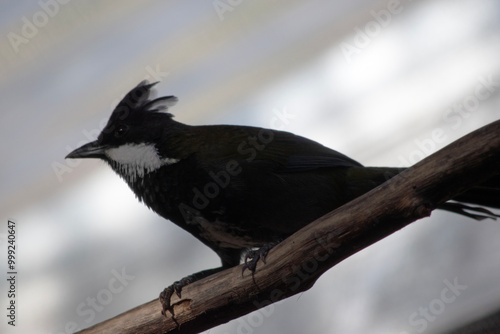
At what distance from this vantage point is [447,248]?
4.14 metres

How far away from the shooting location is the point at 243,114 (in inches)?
155

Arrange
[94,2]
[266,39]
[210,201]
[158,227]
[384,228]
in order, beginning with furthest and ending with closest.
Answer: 1. [158,227]
2. [266,39]
3. [94,2]
4. [210,201]
5. [384,228]

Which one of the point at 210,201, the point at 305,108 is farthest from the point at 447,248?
the point at 210,201

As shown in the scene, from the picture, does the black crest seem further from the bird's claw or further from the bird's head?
the bird's claw

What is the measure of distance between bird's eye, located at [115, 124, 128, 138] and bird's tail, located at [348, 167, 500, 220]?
1119mm

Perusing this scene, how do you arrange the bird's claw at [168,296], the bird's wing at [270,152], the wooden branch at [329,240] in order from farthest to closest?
the bird's wing at [270,152] → the bird's claw at [168,296] → the wooden branch at [329,240]

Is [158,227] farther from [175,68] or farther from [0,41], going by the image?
[0,41]

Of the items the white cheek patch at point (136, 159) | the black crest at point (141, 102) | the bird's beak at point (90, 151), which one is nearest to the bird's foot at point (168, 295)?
the white cheek patch at point (136, 159)

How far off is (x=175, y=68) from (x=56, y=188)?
3.01 feet

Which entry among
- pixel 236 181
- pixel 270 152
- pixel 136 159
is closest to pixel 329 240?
pixel 236 181

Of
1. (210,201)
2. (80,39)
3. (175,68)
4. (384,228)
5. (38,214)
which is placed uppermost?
(80,39)

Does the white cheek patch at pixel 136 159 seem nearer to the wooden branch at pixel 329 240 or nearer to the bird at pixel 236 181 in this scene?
the bird at pixel 236 181

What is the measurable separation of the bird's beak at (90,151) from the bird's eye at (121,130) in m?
0.09

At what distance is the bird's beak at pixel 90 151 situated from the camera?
341 cm
